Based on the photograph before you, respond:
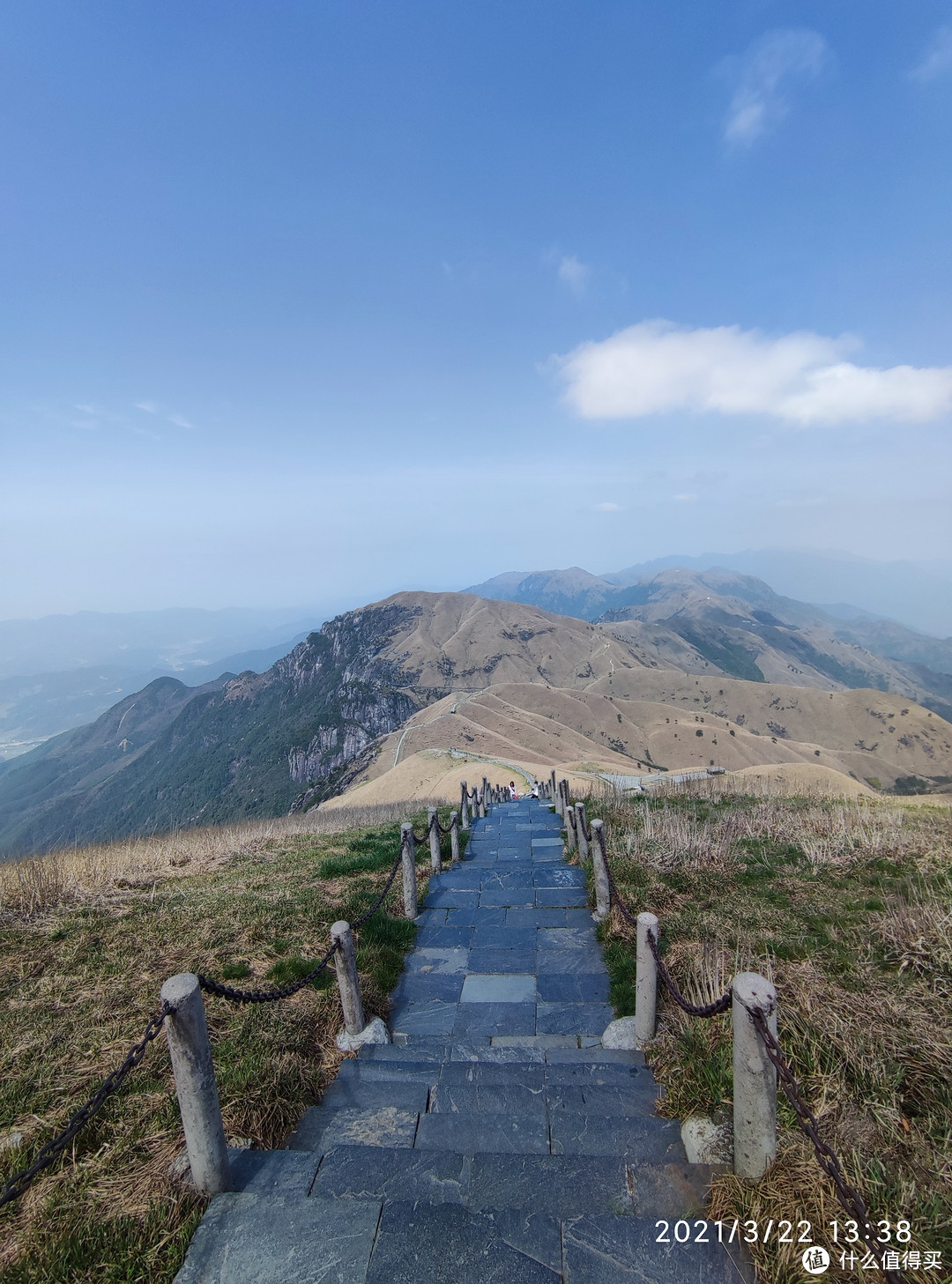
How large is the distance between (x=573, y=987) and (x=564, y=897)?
2.49 metres

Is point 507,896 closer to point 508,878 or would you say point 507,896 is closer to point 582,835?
point 508,878

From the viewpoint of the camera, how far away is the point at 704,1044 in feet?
14.6

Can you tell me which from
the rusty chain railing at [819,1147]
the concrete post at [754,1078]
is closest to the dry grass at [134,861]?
the concrete post at [754,1078]

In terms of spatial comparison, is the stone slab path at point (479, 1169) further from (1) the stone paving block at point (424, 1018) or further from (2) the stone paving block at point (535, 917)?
(2) the stone paving block at point (535, 917)

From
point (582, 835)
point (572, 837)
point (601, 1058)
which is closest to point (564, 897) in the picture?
point (582, 835)

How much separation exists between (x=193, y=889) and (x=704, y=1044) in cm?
841

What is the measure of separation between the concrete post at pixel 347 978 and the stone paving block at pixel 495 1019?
0.98 m

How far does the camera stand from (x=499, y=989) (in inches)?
254

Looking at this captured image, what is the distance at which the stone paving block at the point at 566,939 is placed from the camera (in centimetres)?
723

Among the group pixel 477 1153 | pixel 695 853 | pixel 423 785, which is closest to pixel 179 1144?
pixel 477 1153

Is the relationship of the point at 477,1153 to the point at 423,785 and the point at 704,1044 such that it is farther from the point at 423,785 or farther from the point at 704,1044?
the point at 423,785

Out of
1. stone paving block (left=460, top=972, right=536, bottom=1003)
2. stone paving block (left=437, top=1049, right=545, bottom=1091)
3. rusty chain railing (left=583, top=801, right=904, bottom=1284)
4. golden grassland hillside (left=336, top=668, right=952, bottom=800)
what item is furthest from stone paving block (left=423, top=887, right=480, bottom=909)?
golden grassland hillside (left=336, top=668, right=952, bottom=800)

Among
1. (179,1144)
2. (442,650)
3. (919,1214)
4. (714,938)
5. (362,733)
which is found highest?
(919,1214)

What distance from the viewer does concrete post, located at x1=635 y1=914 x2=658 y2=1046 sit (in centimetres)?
485
